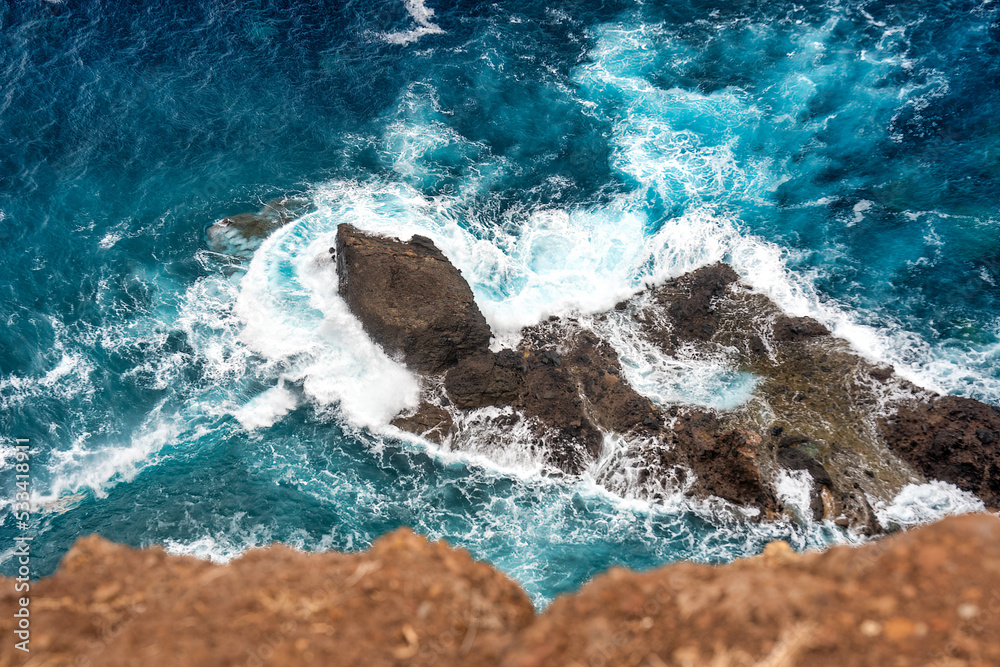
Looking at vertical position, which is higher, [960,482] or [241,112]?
[241,112]

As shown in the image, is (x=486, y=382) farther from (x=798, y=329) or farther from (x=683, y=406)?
(x=798, y=329)

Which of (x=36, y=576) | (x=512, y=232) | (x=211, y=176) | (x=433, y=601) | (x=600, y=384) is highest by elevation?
(x=433, y=601)

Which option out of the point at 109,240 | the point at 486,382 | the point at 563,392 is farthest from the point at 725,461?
the point at 109,240

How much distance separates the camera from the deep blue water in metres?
20.6

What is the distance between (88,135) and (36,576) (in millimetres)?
24582

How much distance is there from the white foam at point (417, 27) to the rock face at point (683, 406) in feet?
61.7

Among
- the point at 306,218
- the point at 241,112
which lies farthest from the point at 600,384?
the point at 241,112

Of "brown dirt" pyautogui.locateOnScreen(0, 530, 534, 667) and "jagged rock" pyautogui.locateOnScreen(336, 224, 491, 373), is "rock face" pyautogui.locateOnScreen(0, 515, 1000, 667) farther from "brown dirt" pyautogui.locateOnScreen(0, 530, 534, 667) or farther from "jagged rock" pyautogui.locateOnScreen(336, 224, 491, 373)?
"jagged rock" pyautogui.locateOnScreen(336, 224, 491, 373)

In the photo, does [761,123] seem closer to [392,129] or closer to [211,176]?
[392,129]

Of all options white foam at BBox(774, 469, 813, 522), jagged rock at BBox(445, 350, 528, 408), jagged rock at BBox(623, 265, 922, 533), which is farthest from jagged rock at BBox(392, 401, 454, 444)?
white foam at BBox(774, 469, 813, 522)

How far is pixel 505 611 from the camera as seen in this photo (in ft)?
30.8

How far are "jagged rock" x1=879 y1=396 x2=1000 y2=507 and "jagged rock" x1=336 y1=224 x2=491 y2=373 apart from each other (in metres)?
16.5

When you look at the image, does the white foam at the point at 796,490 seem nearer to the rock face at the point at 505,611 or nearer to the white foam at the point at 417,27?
the rock face at the point at 505,611

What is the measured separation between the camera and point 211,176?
30.8 meters
